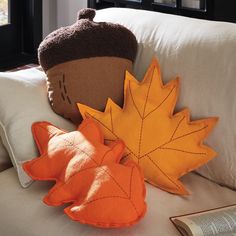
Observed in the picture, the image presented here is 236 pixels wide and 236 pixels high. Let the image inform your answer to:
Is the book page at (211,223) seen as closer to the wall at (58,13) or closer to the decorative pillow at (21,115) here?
the decorative pillow at (21,115)

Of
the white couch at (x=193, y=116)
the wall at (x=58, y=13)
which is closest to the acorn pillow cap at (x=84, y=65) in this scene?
the white couch at (x=193, y=116)

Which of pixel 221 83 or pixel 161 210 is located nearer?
pixel 161 210

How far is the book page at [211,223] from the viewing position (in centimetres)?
114

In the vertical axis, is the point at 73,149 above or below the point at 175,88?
below

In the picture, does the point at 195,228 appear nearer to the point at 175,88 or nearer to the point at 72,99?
the point at 175,88

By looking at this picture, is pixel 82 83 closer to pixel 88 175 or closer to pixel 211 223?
pixel 88 175

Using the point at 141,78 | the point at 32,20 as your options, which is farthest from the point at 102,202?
the point at 32,20

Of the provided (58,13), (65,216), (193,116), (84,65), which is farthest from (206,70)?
(58,13)

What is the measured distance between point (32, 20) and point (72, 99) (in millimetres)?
1601

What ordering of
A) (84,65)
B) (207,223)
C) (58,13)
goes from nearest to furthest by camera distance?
(207,223) → (84,65) → (58,13)

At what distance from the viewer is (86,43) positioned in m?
1.50

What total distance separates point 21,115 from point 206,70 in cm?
57

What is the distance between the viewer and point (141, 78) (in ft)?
5.23

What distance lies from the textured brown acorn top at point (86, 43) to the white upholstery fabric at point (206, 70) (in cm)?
9
